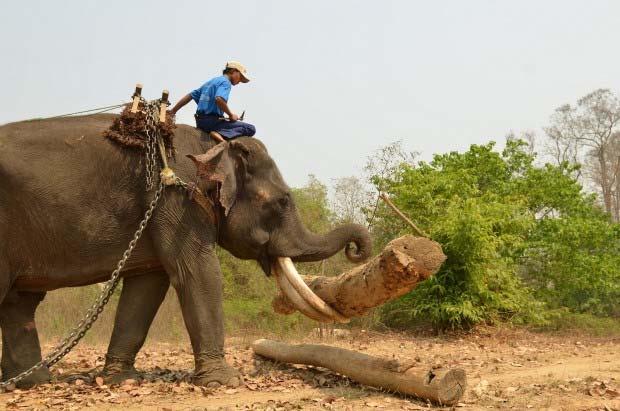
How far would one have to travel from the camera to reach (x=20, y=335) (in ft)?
27.0

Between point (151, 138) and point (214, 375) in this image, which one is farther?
point (151, 138)

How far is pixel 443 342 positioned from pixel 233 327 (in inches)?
227

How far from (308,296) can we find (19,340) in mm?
3396

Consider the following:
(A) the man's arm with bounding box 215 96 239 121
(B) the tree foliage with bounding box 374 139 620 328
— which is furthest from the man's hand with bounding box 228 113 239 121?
(B) the tree foliage with bounding box 374 139 620 328

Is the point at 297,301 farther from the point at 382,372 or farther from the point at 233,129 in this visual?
the point at 233,129

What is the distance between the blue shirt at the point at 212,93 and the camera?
837 centimetres

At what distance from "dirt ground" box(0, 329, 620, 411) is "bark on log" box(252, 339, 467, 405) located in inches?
4.2

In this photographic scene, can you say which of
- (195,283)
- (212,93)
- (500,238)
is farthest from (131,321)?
(500,238)

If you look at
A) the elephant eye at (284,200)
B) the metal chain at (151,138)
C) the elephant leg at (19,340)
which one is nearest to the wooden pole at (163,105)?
the metal chain at (151,138)

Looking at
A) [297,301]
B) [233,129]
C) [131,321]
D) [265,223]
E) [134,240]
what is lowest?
[131,321]

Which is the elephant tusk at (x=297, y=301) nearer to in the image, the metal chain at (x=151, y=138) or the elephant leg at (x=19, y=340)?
the metal chain at (x=151, y=138)

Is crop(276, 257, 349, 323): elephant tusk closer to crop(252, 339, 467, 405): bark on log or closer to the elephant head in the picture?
the elephant head

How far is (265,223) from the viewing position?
8414 millimetres

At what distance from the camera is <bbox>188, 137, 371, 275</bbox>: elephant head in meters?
8.26
